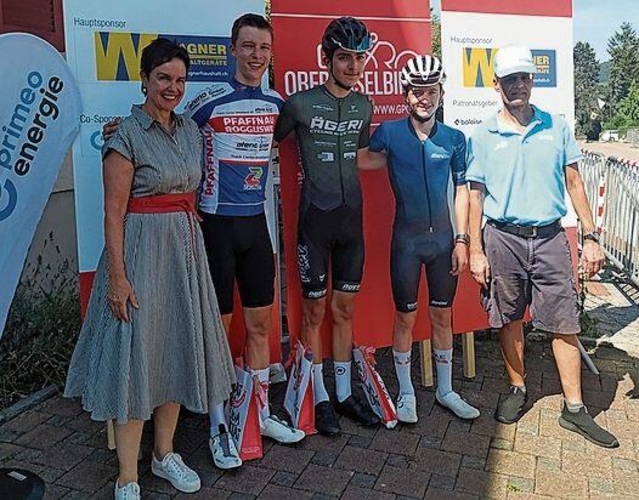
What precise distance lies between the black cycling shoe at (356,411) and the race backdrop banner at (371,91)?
0.35 metres

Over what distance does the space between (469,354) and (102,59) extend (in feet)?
9.17

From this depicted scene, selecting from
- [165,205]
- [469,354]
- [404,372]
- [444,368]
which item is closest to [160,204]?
[165,205]

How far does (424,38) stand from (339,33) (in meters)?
0.92

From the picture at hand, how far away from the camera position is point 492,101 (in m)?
4.29

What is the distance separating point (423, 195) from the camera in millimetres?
3711

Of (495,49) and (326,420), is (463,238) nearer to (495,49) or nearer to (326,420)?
(326,420)

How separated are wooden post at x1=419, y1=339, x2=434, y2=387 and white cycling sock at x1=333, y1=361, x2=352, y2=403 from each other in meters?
0.60

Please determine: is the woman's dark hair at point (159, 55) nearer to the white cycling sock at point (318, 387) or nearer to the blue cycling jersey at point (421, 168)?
the blue cycling jersey at point (421, 168)

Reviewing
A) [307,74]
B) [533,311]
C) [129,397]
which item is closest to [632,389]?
[533,311]

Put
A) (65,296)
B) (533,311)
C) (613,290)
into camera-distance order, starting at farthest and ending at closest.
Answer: (613,290) < (65,296) < (533,311)

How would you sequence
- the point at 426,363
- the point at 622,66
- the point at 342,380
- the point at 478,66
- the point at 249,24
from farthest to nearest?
the point at 622,66
the point at 426,363
the point at 478,66
the point at 342,380
the point at 249,24

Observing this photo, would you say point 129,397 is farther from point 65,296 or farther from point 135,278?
point 65,296

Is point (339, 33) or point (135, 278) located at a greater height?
point (339, 33)

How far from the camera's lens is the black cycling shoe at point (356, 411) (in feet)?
12.6
